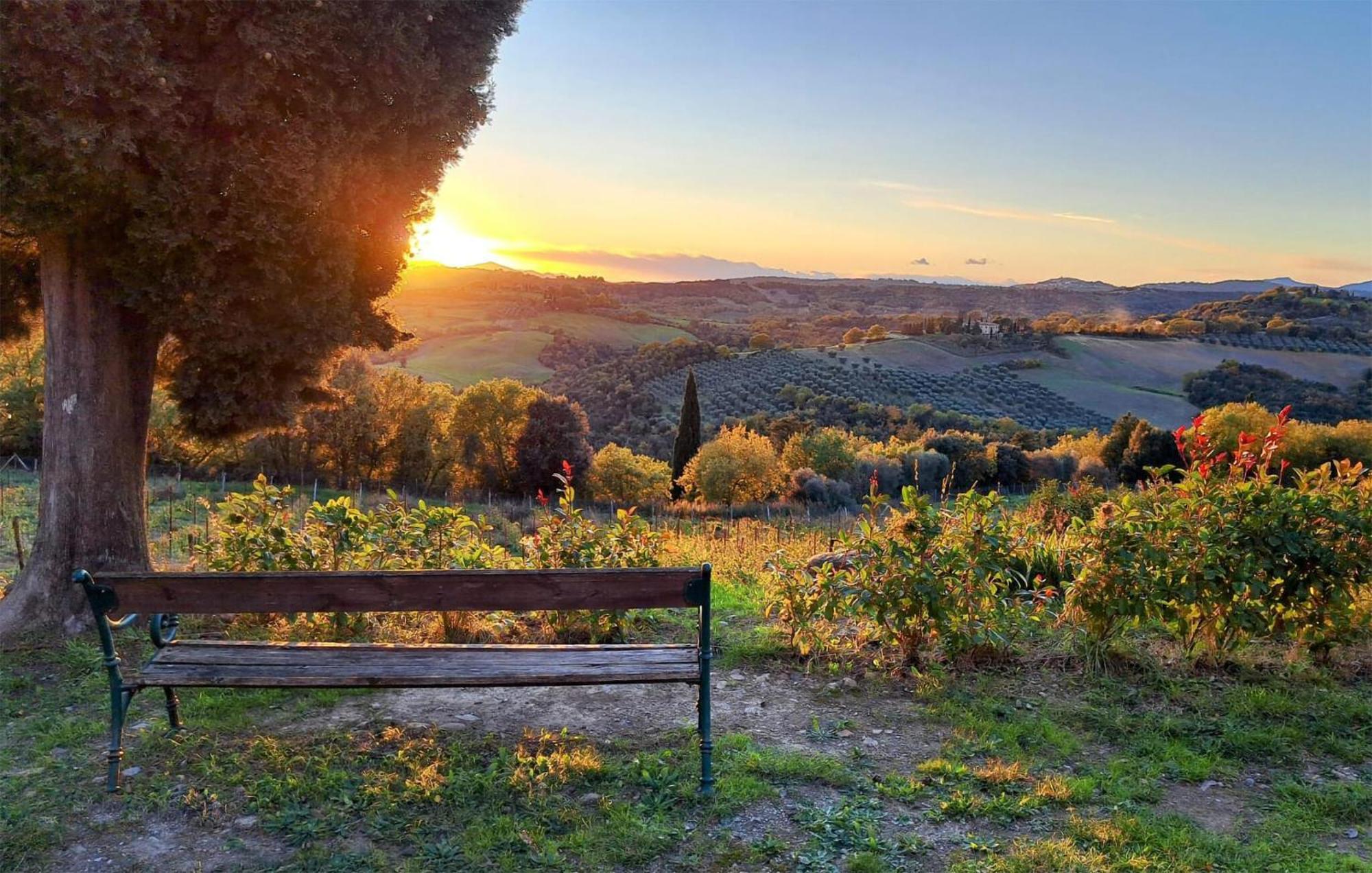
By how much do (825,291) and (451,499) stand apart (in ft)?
303

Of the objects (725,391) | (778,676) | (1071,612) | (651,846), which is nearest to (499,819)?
(651,846)

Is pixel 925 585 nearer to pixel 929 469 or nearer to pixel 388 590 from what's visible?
pixel 388 590

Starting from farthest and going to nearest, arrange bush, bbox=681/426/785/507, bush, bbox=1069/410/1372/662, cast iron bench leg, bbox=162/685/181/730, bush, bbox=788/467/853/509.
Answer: bush, bbox=681/426/785/507 < bush, bbox=788/467/853/509 < bush, bbox=1069/410/1372/662 < cast iron bench leg, bbox=162/685/181/730

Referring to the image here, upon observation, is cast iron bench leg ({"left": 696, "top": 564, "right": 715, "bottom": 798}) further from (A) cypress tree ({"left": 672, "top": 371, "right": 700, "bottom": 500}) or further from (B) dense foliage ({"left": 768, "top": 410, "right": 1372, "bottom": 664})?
(A) cypress tree ({"left": 672, "top": 371, "right": 700, "bottom": 500})

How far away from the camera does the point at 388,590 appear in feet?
12.1

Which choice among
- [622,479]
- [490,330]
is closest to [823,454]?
[622,479]

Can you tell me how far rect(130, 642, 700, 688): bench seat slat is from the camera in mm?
3770

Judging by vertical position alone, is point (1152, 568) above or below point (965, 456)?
above

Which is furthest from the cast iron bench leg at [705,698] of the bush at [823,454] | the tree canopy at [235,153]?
the bush at [823,454]

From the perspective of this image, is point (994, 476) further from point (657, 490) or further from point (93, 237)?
point (93, 237)

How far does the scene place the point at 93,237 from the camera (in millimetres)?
5613

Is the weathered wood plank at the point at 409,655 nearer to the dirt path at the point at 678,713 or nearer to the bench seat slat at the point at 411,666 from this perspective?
the bench seat slat at the point at 411,666

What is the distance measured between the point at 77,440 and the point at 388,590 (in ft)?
12.2

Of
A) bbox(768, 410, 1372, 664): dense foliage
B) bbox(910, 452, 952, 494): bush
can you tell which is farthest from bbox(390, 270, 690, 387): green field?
bbox(768, 410, 1372, 664): dense foliage
